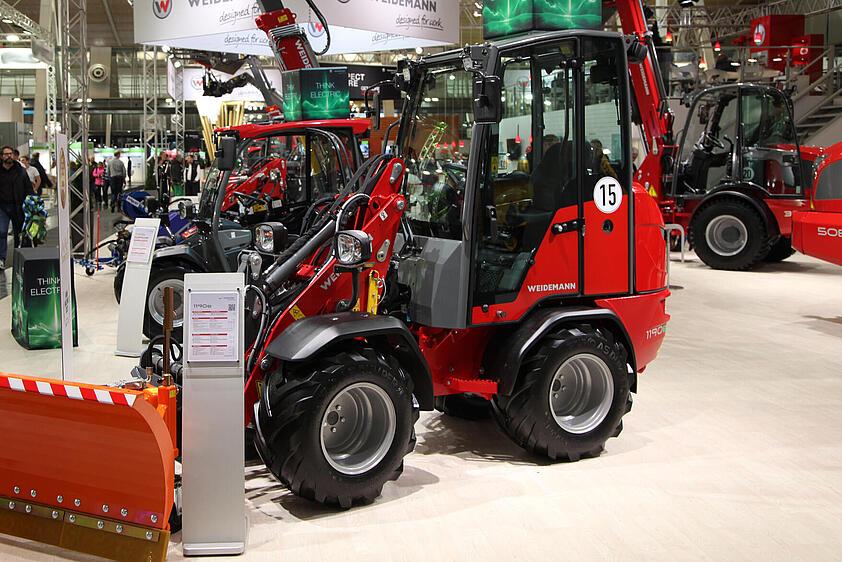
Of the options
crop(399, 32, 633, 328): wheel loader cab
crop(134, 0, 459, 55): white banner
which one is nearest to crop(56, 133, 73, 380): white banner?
crop(399, 32, 633, 328): wheel loader cab

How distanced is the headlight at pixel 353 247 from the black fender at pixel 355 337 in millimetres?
252

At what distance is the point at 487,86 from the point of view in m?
4.29

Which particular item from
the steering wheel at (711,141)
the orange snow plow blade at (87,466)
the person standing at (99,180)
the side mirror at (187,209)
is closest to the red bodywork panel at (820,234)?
the steering wheel at (711,141)

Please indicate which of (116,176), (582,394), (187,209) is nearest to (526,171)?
(582,394)

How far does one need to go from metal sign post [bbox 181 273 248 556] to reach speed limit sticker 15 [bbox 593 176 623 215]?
2.05m

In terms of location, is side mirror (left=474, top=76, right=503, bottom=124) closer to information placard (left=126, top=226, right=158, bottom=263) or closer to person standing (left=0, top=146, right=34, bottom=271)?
information placard (left=126, top=226, right=158, bottom=263)

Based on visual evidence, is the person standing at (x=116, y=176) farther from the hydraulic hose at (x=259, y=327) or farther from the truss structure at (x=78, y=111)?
the hydraulic hose at (x=259, y=327)

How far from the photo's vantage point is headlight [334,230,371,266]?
438 cm

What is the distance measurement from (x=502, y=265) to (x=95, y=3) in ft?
109

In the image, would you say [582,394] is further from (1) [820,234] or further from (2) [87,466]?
(1) [820,234]

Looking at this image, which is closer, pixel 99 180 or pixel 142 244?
pixel 142 244

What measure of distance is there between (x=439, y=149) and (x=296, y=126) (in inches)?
152

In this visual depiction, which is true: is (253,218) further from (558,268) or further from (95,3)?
(95,3)

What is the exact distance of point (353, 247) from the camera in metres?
4.41
